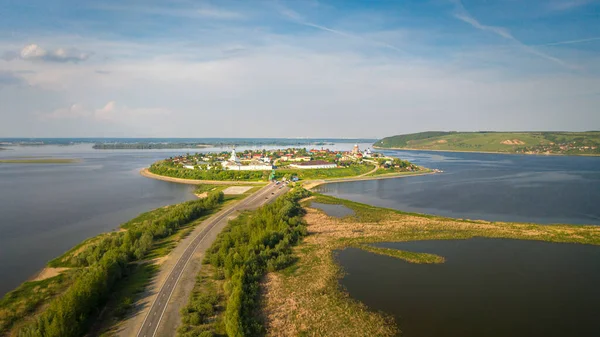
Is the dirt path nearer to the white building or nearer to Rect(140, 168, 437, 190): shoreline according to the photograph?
Rect(140, 168, 437, 190): shoreline

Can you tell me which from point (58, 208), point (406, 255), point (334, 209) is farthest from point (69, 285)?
point (334, 209)

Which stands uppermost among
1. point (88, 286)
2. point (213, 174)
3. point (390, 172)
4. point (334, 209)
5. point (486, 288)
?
point (213, 174)

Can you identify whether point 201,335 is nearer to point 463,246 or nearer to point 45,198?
point 463,246

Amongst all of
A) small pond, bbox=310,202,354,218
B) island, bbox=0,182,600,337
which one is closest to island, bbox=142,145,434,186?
small pond, bbox=310,202,354,218

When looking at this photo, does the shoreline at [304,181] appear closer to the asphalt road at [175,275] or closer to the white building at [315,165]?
the white building at [315,165]

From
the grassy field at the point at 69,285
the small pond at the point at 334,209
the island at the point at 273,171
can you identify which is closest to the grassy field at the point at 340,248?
the small pond at the point at 334,209

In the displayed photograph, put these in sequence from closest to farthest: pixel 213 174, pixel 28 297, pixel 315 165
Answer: pixel 28 297, pixel 213 174, pixel 315 165

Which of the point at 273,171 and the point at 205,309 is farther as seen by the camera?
the point at 273,171

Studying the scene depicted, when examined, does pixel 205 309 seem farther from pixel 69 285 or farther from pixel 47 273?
pixel 47 273
